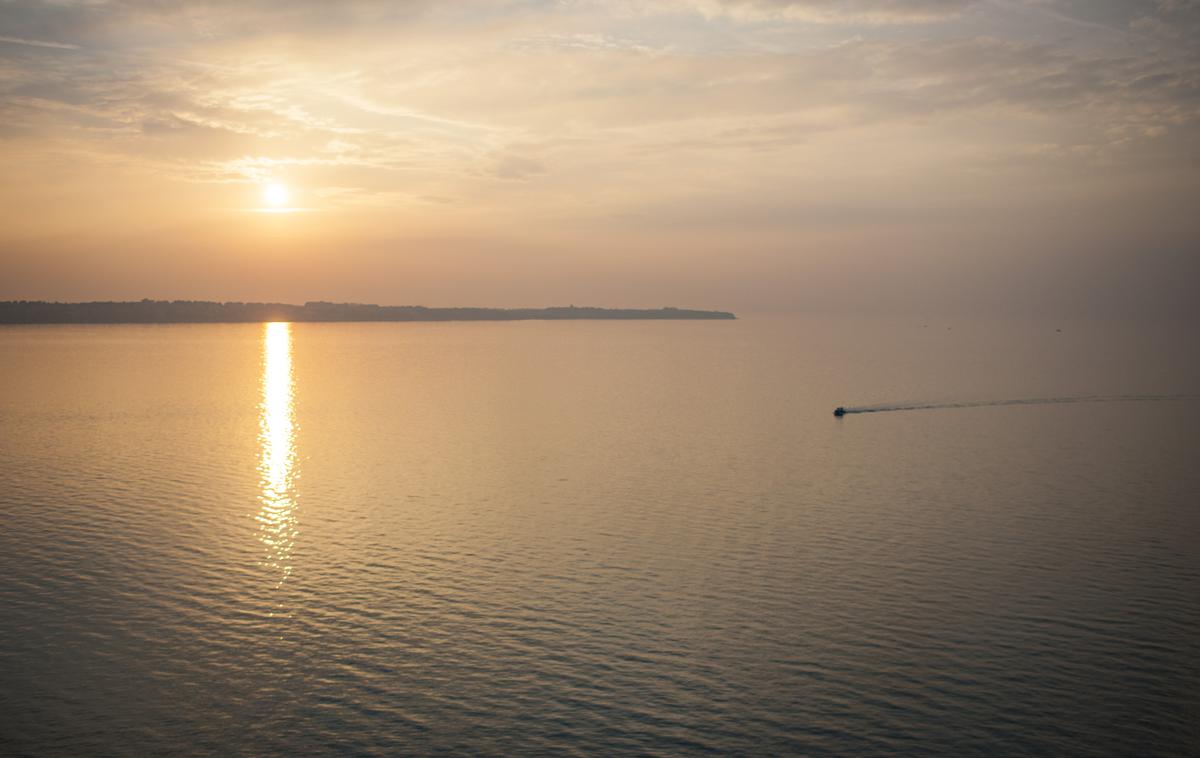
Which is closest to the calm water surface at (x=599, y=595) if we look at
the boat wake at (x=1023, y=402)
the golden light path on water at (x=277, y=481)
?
the golden light path on water at (x=277, y=481)

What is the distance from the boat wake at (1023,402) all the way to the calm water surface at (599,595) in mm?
27993

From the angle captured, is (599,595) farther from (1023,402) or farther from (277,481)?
(1023,402)

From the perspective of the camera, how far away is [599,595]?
153 feet

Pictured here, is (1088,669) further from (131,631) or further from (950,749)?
(131,631)

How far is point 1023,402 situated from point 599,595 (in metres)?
114

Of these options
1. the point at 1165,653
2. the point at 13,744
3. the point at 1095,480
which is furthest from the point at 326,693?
the point at 1095,480

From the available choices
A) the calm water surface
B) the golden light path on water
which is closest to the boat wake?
the calm water surface

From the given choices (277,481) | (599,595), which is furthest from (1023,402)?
(599,595)

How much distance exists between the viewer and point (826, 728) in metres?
32.4

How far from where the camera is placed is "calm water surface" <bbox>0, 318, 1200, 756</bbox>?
33.0 meters

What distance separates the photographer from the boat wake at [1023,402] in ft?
430

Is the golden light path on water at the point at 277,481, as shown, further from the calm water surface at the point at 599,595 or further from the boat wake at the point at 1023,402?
the boat wake at the point at 1023,402

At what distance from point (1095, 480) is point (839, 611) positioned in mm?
47022

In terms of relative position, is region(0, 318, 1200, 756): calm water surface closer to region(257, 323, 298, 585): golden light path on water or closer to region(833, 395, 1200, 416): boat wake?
region(257, 323, 298, 585): golden light path on water
